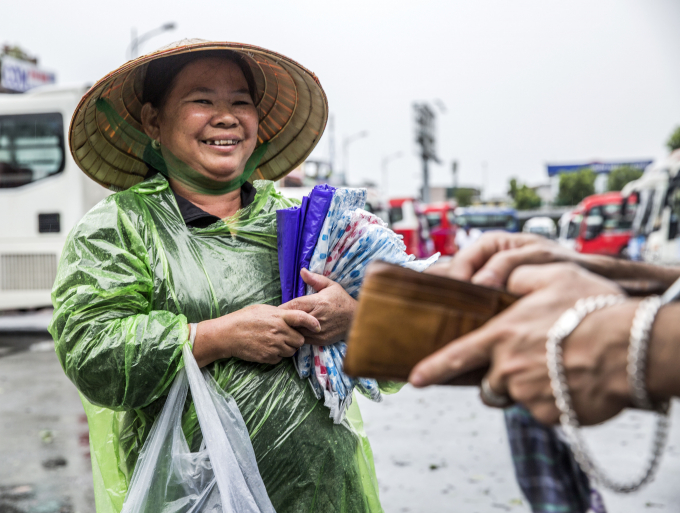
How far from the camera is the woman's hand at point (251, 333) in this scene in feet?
4.87

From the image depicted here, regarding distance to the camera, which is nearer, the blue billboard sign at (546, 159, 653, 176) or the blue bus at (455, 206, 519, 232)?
the blue bus at (455, 206, 519, 232)

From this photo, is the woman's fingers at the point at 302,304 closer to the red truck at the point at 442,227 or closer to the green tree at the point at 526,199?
the red truck at the point at 442,227

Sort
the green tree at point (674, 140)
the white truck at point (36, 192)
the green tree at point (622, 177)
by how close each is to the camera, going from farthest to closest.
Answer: the green tree at point (622, 177) → the green tree at point (674, 140) → the white truck at point (36, 192)

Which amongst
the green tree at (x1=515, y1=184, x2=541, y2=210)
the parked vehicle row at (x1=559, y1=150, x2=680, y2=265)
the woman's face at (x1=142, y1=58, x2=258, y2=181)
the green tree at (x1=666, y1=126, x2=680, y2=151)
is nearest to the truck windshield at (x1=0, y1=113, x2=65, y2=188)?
the parked vehicle row at (x1=559, y1=150, x2=680, y2=265)

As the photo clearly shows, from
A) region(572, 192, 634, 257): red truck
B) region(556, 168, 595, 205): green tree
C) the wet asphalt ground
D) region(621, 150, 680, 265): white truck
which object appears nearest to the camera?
the wet asphalt ground

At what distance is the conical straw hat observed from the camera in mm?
1774

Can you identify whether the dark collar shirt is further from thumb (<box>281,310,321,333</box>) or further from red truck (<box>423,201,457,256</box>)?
red truck (<box>423,201,457,256</box>)

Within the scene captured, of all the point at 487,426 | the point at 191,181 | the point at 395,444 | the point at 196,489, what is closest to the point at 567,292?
the point at 196,489

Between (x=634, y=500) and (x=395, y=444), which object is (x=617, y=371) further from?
(x=395, y=444)

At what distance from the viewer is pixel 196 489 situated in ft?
4.91

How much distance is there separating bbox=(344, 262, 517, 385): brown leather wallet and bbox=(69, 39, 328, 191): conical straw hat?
105 centimetres

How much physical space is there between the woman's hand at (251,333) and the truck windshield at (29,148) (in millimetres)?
8734

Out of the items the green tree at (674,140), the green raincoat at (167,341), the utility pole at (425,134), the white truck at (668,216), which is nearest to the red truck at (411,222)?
the utility pole at (425,134)

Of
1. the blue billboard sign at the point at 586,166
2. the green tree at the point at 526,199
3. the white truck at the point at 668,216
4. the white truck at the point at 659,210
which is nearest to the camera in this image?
the white truck at the point at 668,216
